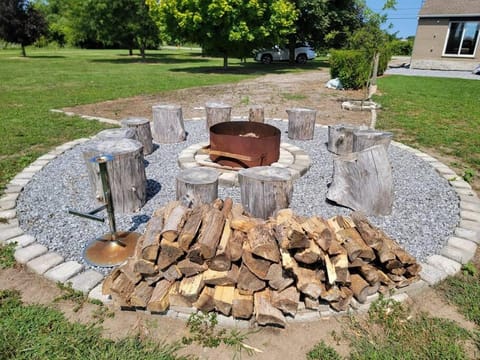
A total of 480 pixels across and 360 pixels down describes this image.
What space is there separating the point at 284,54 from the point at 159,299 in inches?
1163

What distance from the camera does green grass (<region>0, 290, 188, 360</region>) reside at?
2.10 meters

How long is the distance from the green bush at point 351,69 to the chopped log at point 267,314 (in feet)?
42.4

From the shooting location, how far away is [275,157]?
4816mm

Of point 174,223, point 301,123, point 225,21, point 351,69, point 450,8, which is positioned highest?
point 450,8

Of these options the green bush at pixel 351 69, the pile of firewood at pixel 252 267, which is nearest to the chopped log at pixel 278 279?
the pile of firewood at pixel 252 267

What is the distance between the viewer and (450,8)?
21438mm

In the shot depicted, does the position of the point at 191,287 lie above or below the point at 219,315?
above

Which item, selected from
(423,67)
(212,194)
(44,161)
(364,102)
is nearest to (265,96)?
(364,102)

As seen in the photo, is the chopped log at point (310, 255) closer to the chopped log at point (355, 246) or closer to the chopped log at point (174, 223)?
the chopped log at point (355, 246)

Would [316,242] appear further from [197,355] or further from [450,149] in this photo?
[450,149]

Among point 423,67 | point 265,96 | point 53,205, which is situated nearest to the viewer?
point 53,205

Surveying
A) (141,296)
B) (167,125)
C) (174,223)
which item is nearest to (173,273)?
(141,296)

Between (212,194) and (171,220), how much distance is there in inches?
36.2

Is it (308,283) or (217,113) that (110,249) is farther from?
(217,113)
